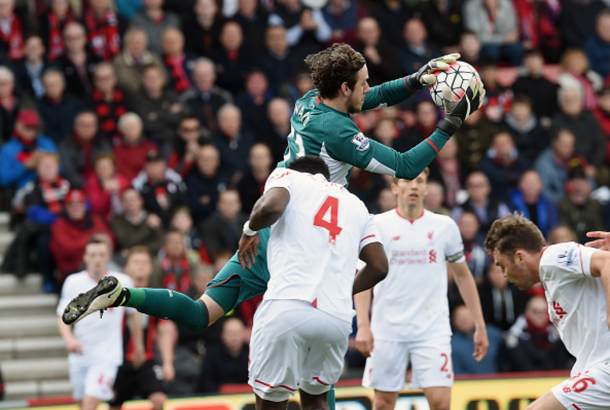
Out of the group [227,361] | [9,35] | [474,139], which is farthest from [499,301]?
[9,35]

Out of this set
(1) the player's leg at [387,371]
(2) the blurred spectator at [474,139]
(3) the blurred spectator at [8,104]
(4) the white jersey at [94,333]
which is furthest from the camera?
(2) the blurred spectator at [474,139]

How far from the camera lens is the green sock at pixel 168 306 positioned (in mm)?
6863

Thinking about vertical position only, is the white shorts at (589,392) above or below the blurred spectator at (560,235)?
below

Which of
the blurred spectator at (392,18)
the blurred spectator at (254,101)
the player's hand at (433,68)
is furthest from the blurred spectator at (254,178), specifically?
the player's hand at (433,68)

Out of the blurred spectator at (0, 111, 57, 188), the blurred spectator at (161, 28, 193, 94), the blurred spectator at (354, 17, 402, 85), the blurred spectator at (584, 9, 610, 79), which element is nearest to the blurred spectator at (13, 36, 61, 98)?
the blurred spectator at (0, 111, 57, 188)

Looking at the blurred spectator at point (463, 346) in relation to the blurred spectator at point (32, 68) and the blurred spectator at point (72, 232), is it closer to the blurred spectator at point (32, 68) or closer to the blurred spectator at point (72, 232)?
the blurred spectator at point (72, 232)

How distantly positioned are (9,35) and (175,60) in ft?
7.84

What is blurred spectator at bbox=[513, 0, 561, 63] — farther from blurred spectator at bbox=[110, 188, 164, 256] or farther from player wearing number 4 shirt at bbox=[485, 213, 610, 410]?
player wearing number 4 shirt at bbox=[485, 213, 610, 410]

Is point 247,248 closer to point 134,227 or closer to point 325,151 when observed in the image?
point 325,151

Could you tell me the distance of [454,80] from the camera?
7.03 m

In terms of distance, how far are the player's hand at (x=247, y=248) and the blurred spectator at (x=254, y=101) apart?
712cm

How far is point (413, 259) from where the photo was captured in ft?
30.1

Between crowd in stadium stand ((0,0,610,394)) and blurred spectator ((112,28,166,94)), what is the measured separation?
0.02m

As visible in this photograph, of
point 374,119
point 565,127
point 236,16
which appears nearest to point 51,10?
point 236,16
